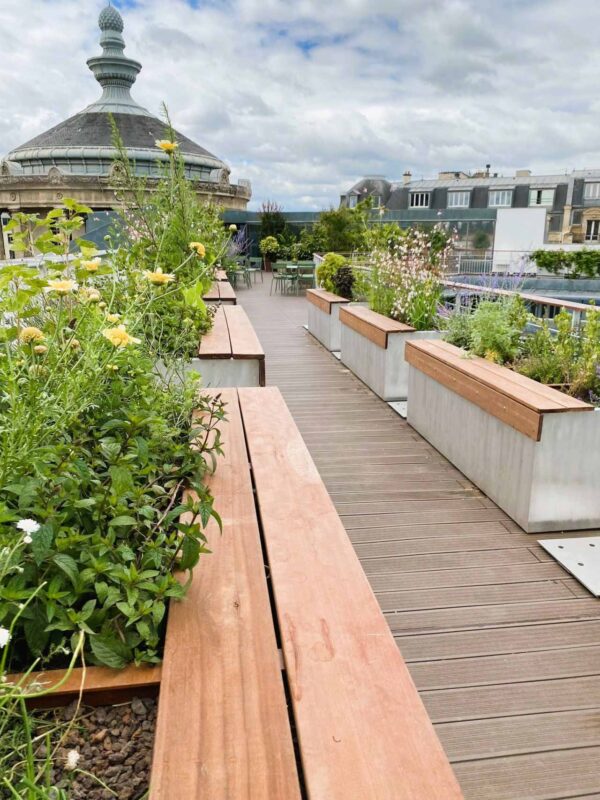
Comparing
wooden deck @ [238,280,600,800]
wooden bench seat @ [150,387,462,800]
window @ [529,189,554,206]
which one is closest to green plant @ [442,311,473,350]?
wooden deck @ [238,280,600,800]

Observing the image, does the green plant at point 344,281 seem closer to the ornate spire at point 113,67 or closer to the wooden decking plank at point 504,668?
the wooden decking plank at point 504,668

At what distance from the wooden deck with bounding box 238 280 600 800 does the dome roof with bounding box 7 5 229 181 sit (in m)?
34.5

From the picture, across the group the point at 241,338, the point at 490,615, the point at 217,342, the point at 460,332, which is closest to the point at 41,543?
the point at 490,615

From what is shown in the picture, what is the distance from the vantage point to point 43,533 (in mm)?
1169

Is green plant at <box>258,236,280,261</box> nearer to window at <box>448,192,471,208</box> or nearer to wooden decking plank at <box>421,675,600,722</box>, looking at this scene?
wooden decking plank at <box>421,675,600,722</box>

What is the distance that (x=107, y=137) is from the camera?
43156 millimetres

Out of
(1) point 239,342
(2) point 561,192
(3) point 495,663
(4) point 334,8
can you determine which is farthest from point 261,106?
(3) point 495,663

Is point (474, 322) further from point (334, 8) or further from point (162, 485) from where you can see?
point (334, 8)

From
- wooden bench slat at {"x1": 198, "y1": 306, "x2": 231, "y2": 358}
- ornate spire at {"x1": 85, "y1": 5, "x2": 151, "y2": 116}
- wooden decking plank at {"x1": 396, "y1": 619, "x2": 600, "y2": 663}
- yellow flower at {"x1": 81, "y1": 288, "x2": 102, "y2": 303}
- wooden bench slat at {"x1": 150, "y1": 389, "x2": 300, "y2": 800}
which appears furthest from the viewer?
ornate spire at {"x1": 85, "y1": 5, "x2": 151, "y2": 116}

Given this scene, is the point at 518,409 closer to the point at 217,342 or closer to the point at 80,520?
the point at 217,342

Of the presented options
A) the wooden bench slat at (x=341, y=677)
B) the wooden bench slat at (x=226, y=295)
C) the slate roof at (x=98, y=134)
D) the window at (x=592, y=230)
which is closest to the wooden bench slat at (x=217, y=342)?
the wooden bench slat at (x=226, y=295)

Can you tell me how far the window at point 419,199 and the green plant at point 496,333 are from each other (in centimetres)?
4076

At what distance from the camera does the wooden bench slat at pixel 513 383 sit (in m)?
3.11

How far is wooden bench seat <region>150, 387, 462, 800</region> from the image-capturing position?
37.7 inches
